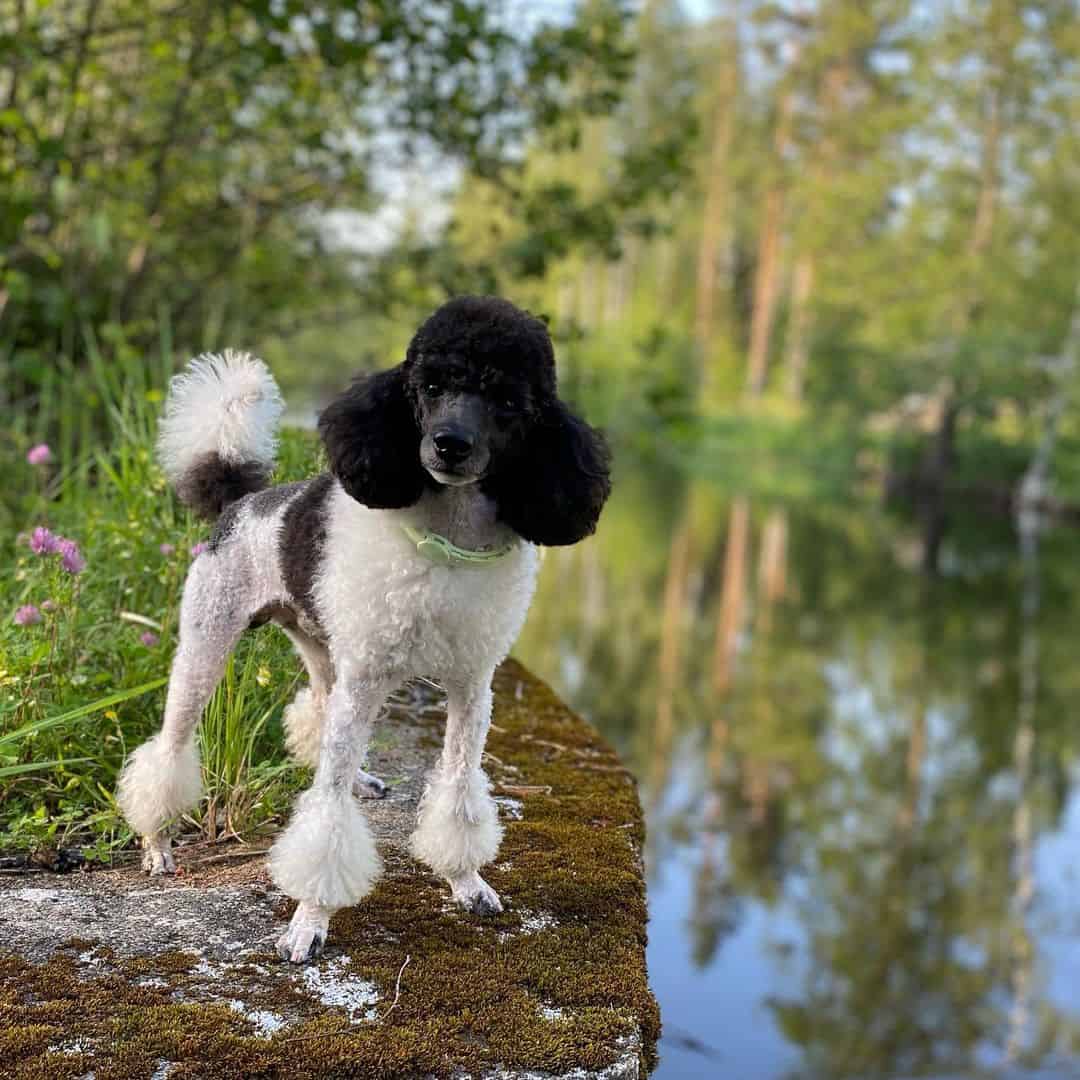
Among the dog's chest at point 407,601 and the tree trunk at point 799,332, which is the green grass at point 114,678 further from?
the tree trunk at point 799,332

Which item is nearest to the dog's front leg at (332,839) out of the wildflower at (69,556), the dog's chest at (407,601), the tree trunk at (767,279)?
the dog's chest at (407,601)

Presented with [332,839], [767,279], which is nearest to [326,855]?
[332,839]

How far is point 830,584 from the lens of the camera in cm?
1476

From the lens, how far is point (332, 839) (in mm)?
2441

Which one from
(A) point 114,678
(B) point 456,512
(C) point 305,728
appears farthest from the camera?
(A) point 114,678

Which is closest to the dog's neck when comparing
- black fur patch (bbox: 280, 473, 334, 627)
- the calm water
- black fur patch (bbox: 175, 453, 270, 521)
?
black fur patch (bbox: 280, 473, 334, 627)

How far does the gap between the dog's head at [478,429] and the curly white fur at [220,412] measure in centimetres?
59

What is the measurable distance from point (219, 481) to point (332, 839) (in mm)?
1116

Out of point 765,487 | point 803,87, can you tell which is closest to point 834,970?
point 765,487

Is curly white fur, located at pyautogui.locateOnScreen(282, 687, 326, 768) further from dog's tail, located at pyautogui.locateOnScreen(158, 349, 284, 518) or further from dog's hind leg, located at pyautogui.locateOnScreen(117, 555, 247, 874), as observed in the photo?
dog's tail, located at pyautogui.locateOnScreen(158, 349, 284, 518)

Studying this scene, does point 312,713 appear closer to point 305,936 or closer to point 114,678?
point 114,678

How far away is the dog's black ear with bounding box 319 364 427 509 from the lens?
2361 mm

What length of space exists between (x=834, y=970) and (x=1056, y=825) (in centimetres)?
258

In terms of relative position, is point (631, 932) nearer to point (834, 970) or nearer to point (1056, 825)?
point (834, 970)
